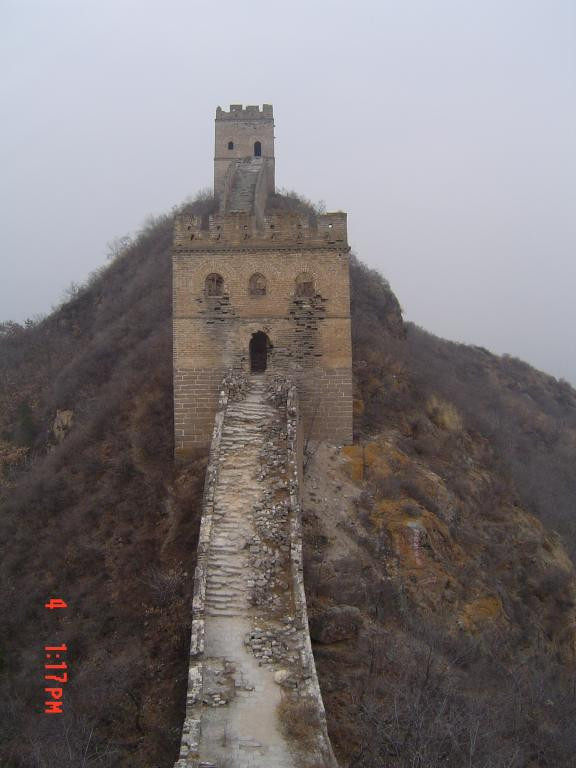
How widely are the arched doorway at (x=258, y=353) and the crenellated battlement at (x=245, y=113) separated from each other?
22.0 meters

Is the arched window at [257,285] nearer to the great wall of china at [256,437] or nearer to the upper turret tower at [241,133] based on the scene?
the great wall of china at [256,437]

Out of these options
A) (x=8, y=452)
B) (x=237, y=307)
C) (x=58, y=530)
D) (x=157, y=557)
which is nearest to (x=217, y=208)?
(x=8, y=452)

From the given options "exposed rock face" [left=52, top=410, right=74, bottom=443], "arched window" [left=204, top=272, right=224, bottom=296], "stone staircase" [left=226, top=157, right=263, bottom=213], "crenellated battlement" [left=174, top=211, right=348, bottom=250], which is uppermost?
"stone staircase" [left=226, top=157, right=263, bottom=213]

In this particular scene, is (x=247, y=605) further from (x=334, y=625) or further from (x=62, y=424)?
(x=62, y=424)

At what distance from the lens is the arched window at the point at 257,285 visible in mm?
17406

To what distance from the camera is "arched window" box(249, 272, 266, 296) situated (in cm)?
1741

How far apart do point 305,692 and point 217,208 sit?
91.8 ft

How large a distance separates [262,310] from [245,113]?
2356 cm

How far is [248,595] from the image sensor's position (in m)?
11.1

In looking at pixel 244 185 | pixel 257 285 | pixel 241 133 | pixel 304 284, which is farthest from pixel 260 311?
pixel 241 133

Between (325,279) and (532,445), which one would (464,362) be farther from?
(325,279)
